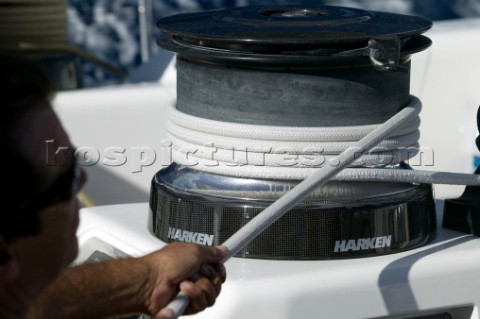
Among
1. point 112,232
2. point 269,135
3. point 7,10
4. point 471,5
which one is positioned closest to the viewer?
point 269,135

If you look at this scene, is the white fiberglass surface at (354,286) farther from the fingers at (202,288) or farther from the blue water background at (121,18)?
the blue water background at (121,18)

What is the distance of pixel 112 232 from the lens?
191 cm

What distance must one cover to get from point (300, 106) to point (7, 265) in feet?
2.58

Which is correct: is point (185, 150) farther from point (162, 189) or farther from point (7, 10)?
point (7, 10)

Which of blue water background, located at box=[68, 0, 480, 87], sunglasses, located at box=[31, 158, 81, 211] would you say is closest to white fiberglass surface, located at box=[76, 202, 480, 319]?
sunglasses, located at box=[31, 158, 81, 211]

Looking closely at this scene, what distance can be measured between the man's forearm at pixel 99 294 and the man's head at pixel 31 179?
0.30 meters

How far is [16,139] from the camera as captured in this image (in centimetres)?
96

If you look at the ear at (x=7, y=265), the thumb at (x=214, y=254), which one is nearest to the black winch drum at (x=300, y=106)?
the thumb at (x=214, y=254)

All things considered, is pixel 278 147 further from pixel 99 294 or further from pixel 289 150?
pixel 99 294

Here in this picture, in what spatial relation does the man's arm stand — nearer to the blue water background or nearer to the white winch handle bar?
the white winch handle bar

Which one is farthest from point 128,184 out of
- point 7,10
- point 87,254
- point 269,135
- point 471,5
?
point 471,5

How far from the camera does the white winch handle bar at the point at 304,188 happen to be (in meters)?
1.46

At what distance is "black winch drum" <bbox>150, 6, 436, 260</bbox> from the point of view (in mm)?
1639

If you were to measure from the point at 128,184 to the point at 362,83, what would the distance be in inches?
39.2
